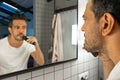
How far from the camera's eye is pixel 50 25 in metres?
1.37

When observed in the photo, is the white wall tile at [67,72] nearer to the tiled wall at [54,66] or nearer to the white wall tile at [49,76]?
the tiled wall at [54,66]

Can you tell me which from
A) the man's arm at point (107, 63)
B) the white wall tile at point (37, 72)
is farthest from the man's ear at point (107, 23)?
the white wall tile at point (37, 72)

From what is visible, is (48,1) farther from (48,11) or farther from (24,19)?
→ (24,19)

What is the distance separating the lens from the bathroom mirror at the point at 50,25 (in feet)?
3.81

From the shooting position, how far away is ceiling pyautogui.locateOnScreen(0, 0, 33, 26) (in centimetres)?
105

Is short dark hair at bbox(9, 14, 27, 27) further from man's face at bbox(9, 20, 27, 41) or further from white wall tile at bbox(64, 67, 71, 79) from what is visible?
white wall tile at bbox(64, 67, 71, 79)

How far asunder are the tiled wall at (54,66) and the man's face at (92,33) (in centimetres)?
49

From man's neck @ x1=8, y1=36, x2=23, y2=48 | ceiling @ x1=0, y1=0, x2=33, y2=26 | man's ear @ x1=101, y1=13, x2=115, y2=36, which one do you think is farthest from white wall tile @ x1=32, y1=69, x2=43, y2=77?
man's ear @ x1=101, y1=13, x2=115, y2=36

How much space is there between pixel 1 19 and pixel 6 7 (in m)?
0.08

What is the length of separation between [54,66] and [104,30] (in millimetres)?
783

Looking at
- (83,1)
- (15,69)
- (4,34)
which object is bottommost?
(15,69)

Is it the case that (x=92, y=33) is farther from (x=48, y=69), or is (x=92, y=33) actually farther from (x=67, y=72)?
(x=67, y=72)

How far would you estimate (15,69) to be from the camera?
111cm

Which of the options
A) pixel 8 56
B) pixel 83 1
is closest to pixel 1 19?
pixel 8 56
